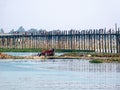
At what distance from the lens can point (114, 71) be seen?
62906 millimetres

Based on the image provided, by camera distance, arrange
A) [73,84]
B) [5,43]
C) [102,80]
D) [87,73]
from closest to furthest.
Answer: [73,84], [102,80], [87,73], [5,43]

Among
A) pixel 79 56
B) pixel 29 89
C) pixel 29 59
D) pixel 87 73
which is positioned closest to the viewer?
pixel 29 89

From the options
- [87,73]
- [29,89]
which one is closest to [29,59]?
[87,73]

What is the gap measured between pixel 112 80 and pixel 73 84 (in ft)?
15.0

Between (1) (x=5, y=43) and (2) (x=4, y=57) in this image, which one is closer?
(2) (x=4, y=57)

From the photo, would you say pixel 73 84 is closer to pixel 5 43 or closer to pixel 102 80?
pixel 102 80

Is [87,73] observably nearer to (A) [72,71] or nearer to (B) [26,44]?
(A) [72,71]

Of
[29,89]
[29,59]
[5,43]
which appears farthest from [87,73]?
[5,43]

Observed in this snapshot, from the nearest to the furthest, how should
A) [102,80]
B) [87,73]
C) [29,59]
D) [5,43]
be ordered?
[102,80] → [87,73] → [29,59] → [5,43]

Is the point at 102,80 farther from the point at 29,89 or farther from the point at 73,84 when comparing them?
the point at 29,89

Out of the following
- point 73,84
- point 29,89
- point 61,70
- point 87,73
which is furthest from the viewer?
point 61,70

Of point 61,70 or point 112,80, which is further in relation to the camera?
point 61,70

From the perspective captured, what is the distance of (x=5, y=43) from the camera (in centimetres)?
19362

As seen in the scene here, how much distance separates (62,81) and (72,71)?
11.8 metres
